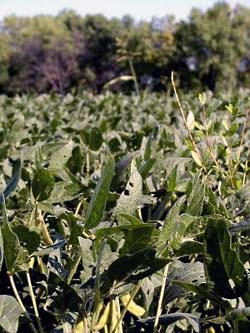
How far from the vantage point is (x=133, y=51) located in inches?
1593

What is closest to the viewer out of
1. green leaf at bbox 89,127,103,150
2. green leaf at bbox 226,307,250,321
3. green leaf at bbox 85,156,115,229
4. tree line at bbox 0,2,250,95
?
green leaf at bbox 226,307,250,321

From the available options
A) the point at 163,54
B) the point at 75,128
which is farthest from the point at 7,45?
the point at 75,128

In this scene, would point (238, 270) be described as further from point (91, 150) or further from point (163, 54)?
point (163, 54)

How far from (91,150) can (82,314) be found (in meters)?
1.32

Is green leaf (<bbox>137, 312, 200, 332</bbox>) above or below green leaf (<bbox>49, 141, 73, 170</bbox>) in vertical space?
below

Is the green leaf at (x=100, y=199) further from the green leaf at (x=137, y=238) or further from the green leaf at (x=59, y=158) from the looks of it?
the green leaf at (x=59, y=158)

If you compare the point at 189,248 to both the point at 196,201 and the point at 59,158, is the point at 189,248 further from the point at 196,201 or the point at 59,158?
the point at 59,158

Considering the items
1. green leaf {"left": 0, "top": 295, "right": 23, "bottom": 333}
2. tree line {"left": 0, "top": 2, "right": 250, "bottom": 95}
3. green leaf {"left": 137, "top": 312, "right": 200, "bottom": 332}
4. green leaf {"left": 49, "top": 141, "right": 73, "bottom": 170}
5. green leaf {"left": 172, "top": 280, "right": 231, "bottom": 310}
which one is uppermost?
green leaf {"left": 49, "top": 141, "right": 73, "bottom": 170}

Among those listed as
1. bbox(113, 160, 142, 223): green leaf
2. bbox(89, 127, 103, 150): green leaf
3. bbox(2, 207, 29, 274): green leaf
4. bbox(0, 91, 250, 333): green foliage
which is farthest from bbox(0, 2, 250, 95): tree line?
bbox(2, 207, 29, 274): green leaf

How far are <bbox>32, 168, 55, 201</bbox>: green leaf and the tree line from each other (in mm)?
34016

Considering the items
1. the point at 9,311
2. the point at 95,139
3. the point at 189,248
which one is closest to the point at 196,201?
the point at 189,248

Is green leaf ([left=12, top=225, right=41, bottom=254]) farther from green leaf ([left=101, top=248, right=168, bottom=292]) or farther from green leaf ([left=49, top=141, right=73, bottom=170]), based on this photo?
green leaf ([left=49, top=141, right=73, bottom=170])

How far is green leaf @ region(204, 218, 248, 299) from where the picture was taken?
0.91 m

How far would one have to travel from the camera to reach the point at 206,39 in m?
40.4
